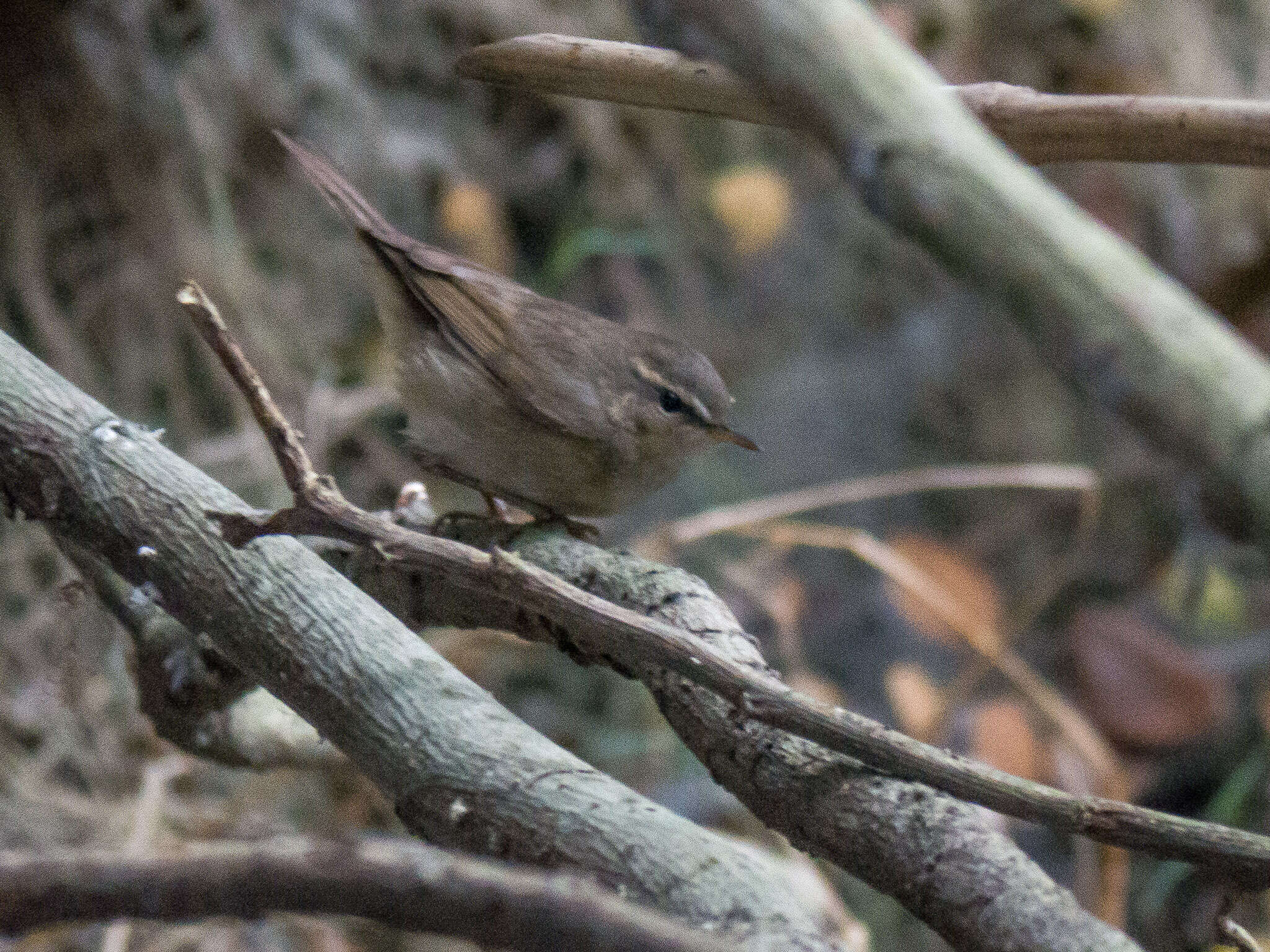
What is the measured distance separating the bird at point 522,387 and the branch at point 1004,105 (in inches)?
35.4

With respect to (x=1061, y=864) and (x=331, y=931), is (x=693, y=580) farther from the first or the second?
(x=1061, y=864)

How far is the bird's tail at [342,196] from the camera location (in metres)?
2.72

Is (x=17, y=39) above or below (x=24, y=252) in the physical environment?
above

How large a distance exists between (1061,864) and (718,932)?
465 centimetres

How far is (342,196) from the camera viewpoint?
2732mm

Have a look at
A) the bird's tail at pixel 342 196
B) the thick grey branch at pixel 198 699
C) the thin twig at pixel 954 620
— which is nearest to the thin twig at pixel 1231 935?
the thick grey branch at pixel 198 699

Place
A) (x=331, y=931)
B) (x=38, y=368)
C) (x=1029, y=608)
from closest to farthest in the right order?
(x=38, y=368), (x=331, y=931), (x=1029, y=608)

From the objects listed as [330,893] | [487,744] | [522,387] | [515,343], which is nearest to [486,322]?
[515,343]

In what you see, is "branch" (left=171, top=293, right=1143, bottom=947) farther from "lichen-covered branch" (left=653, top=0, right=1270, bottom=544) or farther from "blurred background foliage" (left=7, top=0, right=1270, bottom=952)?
"blurred background foliage" (left=7, top=0, right=1270, bottom=952)

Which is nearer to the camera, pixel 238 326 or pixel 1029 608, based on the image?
pixel 1029 608

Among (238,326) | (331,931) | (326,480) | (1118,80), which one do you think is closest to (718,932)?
(326,480)

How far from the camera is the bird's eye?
2.98 metres

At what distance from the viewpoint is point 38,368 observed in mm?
1928

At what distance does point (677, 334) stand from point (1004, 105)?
444 cm
